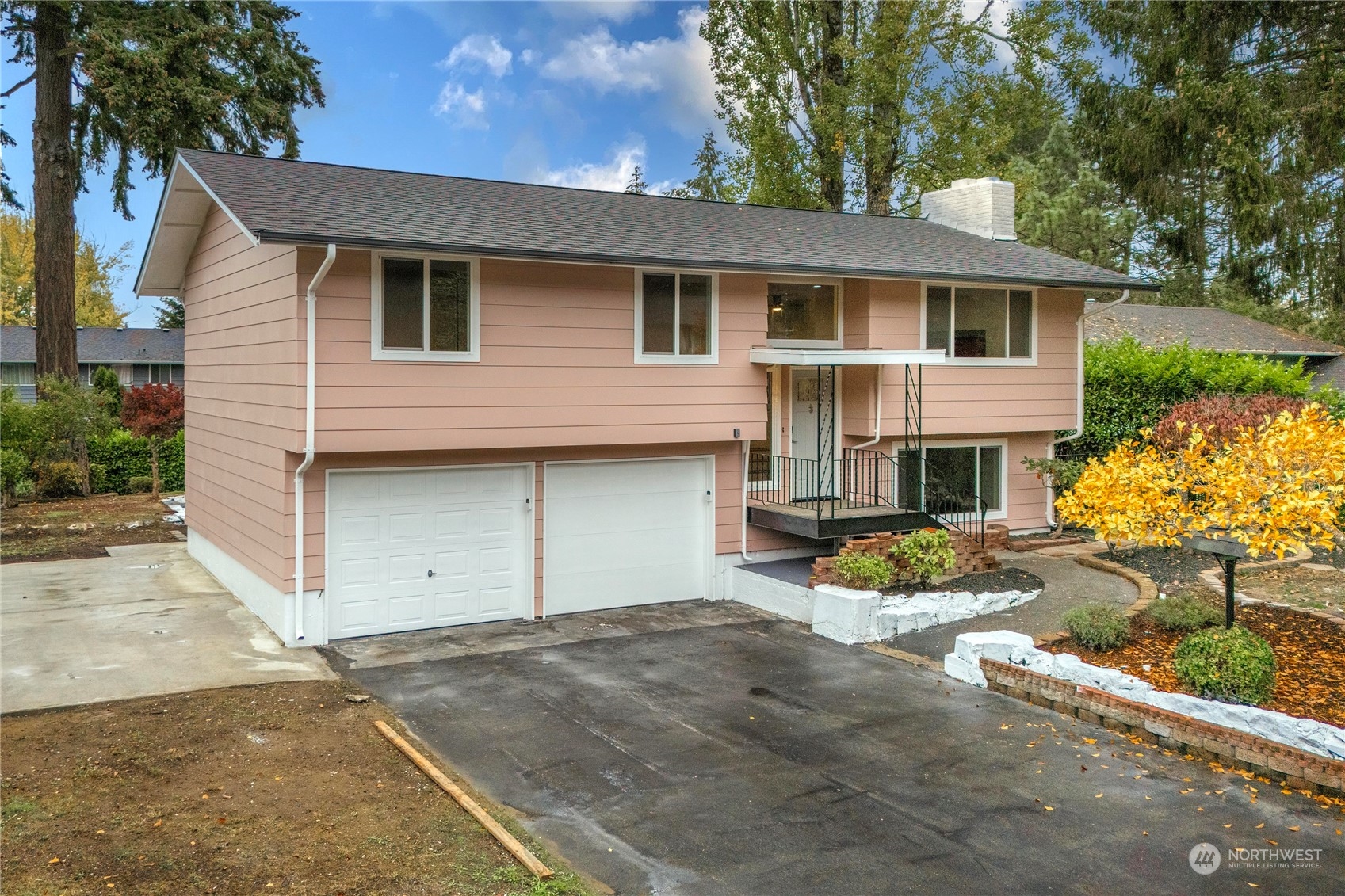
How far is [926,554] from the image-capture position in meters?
12.0

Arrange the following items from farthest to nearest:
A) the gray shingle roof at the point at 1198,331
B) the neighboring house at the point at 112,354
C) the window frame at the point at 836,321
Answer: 1. the neighboring house at the point at 112,354
2. the gray shingle roof at the point at 1198,331
3. the window frame at the point at 836,321

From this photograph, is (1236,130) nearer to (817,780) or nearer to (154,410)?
(817,780)

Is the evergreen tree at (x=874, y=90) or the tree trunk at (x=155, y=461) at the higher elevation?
the evergreen tree at (x=874, y=90)

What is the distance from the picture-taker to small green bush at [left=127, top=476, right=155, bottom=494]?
22.7 m

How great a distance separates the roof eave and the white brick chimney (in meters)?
3.32

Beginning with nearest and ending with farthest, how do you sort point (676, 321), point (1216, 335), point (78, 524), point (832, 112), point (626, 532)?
1. point (676, 321)
2. point (626, 532)
3. point (78, 524)
4. point (832, 112)
5. point (1216, 335)

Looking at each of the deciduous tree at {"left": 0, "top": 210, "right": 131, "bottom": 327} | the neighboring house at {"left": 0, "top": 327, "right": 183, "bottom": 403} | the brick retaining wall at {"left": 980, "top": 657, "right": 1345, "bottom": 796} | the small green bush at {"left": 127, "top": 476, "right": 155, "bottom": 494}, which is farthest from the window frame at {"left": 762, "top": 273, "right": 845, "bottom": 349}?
the deciduous tree at {"left": 0, "top": 210, "right": 131, "bottom": 327}

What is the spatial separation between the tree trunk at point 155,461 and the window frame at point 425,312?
14072 mm

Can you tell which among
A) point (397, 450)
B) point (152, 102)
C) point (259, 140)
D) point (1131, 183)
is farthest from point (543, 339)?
point (1131, 183)

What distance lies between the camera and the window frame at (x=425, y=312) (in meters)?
10.7

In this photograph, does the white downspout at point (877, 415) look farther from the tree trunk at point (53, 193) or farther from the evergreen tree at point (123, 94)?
the tree trunk at point (53, 193)

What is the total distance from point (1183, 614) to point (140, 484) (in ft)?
72.2

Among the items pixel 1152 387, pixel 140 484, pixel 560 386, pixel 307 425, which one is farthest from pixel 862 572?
pixel 140 484

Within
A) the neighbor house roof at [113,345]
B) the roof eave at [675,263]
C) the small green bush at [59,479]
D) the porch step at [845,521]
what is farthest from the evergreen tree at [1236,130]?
the neighbor house roof at [113,345]
